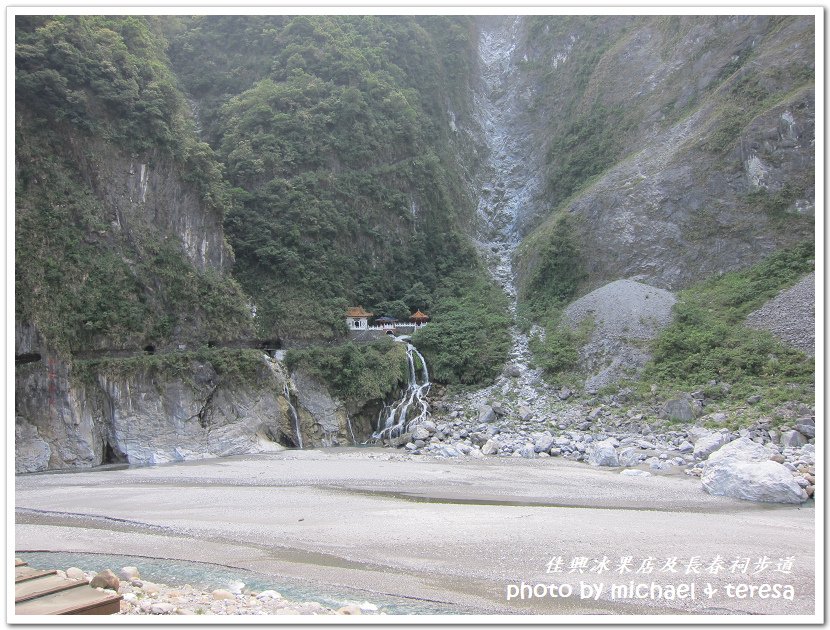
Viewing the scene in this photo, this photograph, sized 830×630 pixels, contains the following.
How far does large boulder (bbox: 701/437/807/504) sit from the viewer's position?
473 inches

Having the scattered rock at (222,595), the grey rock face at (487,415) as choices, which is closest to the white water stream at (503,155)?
the grey rock face at (487,415)

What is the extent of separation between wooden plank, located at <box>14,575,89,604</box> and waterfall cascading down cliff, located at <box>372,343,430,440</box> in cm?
2055

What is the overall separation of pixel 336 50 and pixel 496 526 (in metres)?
45.1

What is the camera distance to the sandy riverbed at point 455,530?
705 centimetres

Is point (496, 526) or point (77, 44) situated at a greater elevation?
point (77, 44)

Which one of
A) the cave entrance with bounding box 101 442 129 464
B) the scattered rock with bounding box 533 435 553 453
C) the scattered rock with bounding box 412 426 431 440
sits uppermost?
the scattered rock with bounding box 533 435 553 453

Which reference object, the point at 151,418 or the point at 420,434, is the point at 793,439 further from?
the point at 151,418

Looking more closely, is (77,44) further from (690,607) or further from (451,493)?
(690,607)

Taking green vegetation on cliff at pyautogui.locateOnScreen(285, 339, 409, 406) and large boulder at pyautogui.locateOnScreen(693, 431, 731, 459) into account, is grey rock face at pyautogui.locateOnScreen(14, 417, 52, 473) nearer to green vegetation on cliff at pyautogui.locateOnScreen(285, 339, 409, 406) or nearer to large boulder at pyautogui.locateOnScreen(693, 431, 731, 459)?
green vegetation on cliff at pyautogui.locateOnScreen(285, 339, 409, 406)

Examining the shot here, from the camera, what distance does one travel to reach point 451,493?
1348cm

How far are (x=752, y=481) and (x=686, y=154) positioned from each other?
29338 millimetres

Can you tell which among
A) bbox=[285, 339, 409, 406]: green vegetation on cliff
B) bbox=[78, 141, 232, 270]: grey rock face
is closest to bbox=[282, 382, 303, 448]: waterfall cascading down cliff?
bbox=[285, 339, 409, 406]: green vegetation on cliff

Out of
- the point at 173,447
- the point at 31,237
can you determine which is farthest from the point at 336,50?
the point at 173,447

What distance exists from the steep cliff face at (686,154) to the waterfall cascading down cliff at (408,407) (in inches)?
445
